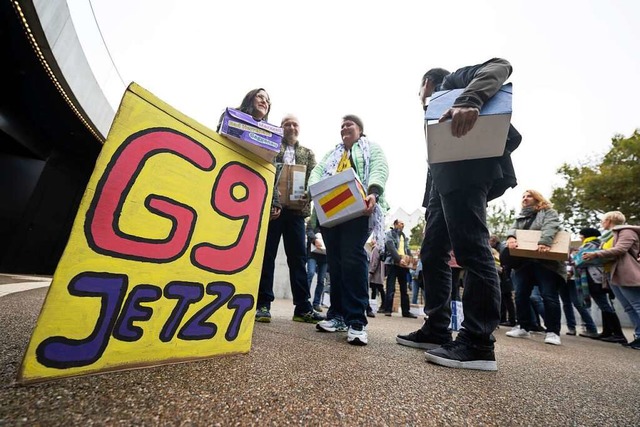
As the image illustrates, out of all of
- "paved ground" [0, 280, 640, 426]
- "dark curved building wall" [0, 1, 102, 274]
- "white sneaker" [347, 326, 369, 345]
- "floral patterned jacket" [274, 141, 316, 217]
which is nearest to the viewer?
"paved ground" [0, 280, 640, 426]

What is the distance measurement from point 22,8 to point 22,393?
14.2 ft

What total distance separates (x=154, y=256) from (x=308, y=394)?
0.60m

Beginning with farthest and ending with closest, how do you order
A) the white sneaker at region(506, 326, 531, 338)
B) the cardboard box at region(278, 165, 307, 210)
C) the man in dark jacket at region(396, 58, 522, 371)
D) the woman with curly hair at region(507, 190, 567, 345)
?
the white sneaker at region(506, 326, 531, 338)
the woman with curly hair at region(507, 190, 567, 345)
the cardboard box at region(278, 165, 307, 210)
the man in dark jacket at region(396, 58, 522, 371)

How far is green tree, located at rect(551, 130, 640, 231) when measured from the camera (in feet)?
32.8

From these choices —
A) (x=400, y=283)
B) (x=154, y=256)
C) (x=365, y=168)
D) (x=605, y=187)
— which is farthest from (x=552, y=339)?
(x=605, y=187)

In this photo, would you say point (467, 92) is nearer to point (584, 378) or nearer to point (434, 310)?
point (434, 310)

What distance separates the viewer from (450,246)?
1.77 meters

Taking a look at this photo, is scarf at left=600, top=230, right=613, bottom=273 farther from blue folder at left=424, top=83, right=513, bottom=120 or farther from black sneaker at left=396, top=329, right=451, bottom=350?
blue folder at left=424, top=83, right=513, bottom=120

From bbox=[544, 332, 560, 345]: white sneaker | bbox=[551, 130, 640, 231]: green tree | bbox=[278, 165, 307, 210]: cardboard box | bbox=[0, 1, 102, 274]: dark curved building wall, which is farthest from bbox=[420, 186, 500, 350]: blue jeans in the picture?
bbox=[551, 130, 640, 231]: green tree

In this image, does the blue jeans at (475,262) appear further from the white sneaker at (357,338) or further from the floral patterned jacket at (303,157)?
the floral patterned jacket at (303,157)

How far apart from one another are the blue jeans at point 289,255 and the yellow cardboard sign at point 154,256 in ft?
3.52

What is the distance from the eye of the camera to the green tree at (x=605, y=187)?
9992 millimetres

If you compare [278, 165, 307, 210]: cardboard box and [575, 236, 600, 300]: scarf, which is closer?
[278, 165, 307, 210]: cardboard box

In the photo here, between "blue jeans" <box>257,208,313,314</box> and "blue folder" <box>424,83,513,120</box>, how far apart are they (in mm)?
1288
